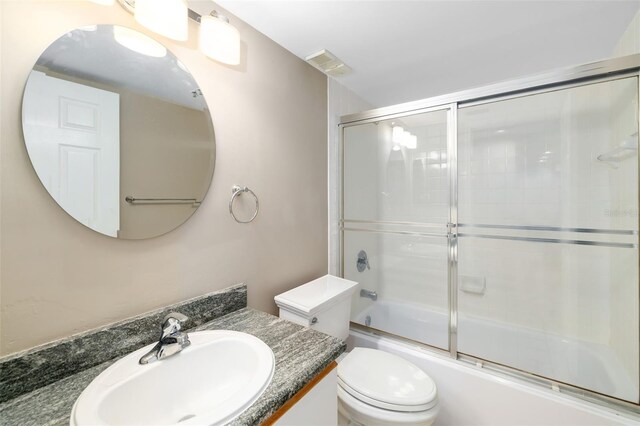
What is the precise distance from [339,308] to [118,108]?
138cm

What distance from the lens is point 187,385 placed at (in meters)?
0.85

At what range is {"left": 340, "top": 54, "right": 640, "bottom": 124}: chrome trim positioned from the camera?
1.19 meters

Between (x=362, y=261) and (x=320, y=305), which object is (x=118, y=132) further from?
(x=362, y=261)

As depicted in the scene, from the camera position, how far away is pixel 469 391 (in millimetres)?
1450

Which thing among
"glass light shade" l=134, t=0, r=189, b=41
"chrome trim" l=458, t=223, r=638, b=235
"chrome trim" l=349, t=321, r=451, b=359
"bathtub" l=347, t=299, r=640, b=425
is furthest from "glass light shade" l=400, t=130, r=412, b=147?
"glass light shade" l=134, t=0, r=189, b=41

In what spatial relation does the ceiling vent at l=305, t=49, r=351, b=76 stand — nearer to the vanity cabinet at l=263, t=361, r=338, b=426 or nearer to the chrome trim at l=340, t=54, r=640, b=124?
the chrome trim at l=340, t=54, r=640, b=124

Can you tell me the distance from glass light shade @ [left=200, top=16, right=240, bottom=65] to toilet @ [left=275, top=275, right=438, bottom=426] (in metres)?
1.17

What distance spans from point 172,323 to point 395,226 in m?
1.57

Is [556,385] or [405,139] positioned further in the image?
[405,139]

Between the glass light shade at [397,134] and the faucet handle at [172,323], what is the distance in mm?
1822

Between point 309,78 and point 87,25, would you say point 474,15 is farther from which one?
point 87,25

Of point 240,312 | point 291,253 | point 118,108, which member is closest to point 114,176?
point 118,108

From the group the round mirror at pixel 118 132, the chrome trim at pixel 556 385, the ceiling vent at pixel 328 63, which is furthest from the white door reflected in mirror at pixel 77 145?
the chrome trim at pixel 556 385

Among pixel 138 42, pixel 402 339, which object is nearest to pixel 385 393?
pixel 402 339
